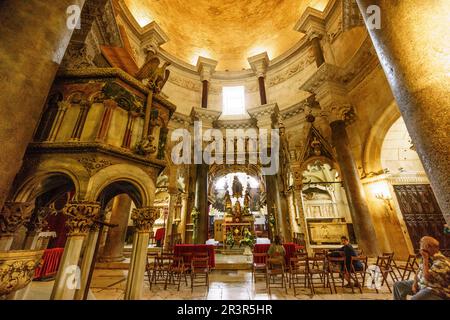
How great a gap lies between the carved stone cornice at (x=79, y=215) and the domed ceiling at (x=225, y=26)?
14862mm

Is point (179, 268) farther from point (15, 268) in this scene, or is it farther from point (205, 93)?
point (205, 93)

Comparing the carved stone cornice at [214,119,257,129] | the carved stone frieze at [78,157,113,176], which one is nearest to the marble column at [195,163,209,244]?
the carved stone cornice at [214,119,257,129]

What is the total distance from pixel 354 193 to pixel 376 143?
2450mm

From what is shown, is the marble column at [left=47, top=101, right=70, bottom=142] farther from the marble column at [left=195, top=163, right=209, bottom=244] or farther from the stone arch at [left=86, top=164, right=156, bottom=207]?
the marble column at [left=195, top=163, right=209, bottom=244]

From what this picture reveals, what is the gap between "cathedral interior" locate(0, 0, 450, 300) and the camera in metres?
2.32

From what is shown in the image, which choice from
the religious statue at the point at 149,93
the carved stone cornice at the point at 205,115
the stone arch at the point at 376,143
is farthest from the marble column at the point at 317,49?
the religious statue at the point at 149,93

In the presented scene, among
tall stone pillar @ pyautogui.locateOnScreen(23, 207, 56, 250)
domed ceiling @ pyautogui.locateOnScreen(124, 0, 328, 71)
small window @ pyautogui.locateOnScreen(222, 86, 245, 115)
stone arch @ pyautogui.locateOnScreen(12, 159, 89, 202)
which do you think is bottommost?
Answer: tall stone pillar @ pyautogui.locateOnScreen(23, 207, 56, 250)

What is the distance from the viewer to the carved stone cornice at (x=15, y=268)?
199 cm

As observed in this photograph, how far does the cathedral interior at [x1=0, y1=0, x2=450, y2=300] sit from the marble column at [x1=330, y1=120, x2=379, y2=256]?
2.2 inches

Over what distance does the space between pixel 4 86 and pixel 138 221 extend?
247 cm

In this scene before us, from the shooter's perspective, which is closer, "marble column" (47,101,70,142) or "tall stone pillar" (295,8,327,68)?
"marble column" (47,101,70,142)

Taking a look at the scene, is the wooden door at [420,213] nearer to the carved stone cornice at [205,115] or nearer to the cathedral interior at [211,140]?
the cathedral interior at [211,140]

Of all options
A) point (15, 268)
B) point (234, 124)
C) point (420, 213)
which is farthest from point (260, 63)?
point (15, 268)
